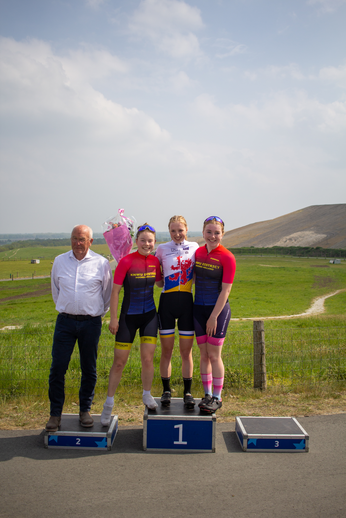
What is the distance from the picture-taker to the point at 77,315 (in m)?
4.07

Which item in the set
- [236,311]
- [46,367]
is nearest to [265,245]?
[236,311]

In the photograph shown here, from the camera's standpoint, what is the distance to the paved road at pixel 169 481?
2953 millimetres

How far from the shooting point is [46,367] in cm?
652

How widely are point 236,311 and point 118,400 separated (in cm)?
2495

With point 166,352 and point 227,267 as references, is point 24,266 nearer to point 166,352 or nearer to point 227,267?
point 166,352

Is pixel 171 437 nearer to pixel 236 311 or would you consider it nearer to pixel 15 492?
pixel 15 492

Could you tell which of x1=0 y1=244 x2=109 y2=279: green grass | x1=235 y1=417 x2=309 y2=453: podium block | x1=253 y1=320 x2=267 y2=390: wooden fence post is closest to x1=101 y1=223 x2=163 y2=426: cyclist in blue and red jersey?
x1=235 y1=417 x2=309 y2=453: podium block

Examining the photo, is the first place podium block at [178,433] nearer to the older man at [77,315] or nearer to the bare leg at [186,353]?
the bare leg at [186,353]

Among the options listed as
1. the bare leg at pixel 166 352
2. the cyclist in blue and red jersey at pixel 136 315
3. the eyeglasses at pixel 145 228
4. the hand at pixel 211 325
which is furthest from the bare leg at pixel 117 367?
the eyeglasses at pixel 145 228

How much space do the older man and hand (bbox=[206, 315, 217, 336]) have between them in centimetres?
126

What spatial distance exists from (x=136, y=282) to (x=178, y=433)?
1.72 meters

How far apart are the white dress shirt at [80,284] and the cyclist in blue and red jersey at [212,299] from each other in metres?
1.12

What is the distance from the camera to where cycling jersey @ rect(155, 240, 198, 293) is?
14.2 ft

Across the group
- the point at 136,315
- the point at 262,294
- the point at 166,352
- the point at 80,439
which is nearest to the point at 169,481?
the point at 80,439
